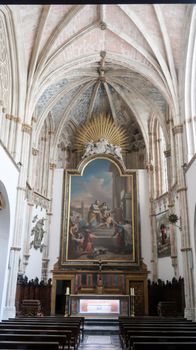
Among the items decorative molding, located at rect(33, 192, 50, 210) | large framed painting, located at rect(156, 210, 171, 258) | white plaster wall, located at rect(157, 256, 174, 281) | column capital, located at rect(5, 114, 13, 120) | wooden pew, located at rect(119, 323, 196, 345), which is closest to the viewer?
wooden pew, located at rect(119, 323, 196, 345)

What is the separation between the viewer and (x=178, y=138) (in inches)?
635

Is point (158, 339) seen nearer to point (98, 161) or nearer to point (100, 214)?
point (100, 214)

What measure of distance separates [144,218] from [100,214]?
2769 mm

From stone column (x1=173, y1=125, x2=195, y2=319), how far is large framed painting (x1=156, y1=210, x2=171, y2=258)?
398cm

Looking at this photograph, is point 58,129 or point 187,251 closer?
point 187,251

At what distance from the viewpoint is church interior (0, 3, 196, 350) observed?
49.4 feet

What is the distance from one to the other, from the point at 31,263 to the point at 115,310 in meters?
5.11

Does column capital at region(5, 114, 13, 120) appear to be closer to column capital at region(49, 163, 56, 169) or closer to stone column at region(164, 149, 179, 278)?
column capital at region(49, 163, 56, 169)

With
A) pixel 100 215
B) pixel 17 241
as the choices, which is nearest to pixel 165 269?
pixel 100 215

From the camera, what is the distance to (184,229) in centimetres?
1467

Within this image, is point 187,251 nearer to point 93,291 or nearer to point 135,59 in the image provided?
point 93,291

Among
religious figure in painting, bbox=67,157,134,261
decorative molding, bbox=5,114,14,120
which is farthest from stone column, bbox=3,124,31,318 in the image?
religious figure in painting, bbox=67,157,134,261

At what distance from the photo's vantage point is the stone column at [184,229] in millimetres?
13844

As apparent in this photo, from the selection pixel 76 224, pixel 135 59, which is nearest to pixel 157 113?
pixel 135 59
